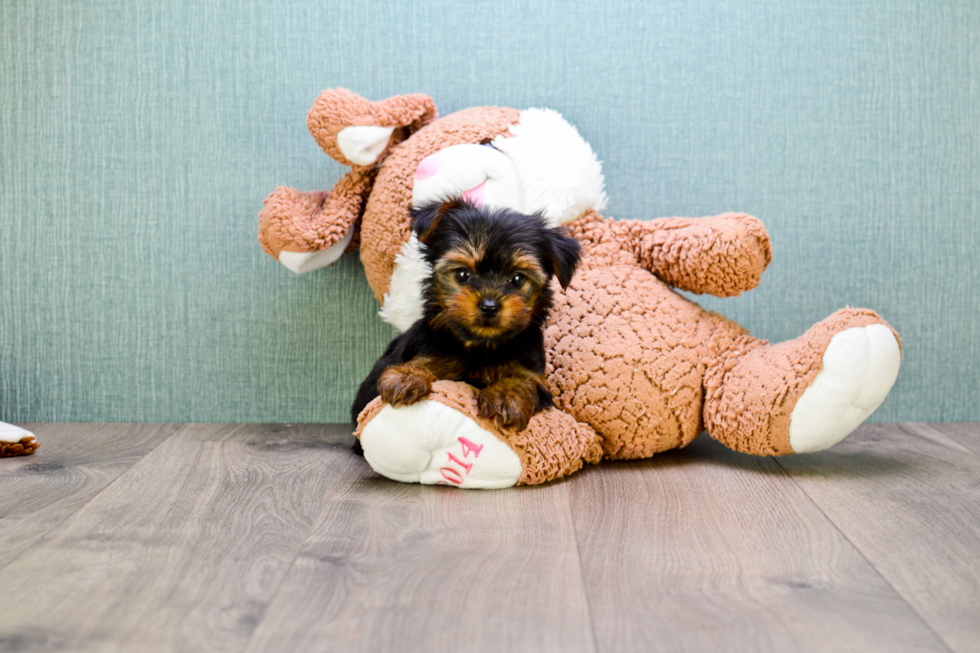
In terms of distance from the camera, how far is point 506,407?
5.98 ft

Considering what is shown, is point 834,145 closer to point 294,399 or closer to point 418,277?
point 418,277

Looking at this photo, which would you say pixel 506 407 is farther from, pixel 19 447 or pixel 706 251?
pixel 19 447

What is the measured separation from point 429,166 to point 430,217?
0.37 metres

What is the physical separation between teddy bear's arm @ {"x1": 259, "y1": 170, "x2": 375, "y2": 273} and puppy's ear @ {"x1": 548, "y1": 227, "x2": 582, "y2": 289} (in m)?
0.74

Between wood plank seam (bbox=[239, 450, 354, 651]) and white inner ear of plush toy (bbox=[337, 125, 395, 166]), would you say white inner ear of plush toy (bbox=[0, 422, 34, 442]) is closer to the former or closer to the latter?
wood plank seam (bbox=[239, 450, 354, 651])

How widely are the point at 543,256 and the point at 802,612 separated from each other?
0.98m

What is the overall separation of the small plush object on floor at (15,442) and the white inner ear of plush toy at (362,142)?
1254 mm

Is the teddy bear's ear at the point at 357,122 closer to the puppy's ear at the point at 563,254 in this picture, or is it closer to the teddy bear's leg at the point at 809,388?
the puppy's ear at the point at 563,254

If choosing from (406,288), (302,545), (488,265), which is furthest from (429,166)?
(302,545)

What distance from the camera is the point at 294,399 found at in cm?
267

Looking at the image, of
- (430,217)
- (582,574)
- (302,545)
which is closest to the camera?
(582,574)

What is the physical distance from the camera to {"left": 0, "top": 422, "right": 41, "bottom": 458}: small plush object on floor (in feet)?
7.33

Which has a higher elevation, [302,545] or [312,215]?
[312,215]

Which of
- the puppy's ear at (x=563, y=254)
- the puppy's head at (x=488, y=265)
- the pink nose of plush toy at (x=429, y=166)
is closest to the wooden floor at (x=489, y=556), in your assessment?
the puppy's head at (x=488, y=265)
